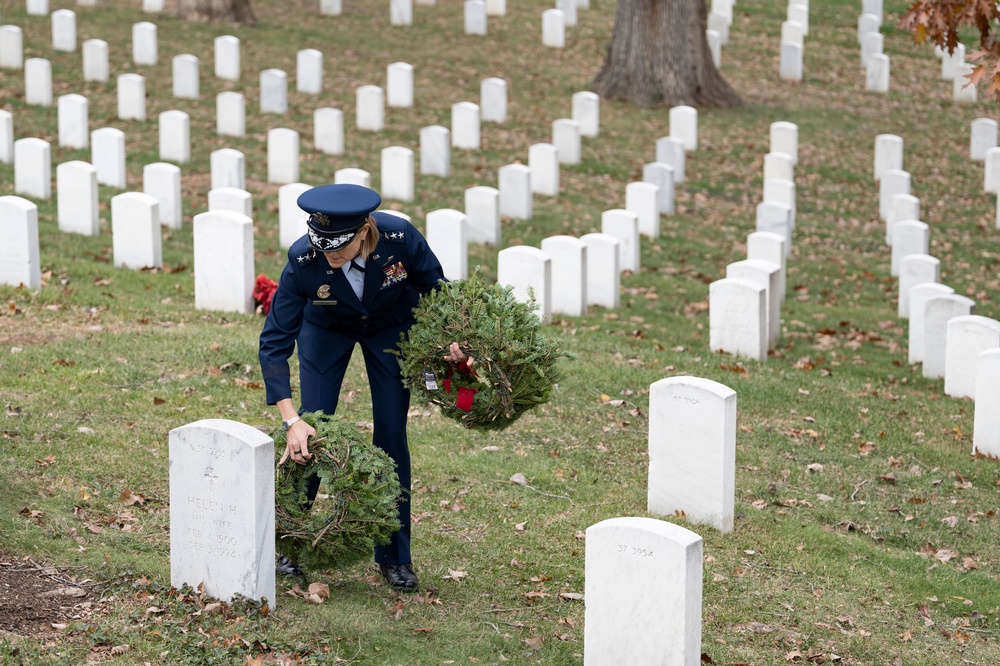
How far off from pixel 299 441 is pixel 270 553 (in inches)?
19.2

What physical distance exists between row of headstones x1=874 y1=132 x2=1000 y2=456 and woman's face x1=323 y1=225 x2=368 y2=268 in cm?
522

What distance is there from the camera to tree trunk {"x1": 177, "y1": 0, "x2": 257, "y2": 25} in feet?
74.2

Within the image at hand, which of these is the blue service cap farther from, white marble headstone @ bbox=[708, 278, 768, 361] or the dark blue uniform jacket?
white marble headstone @ bbox=[708, 278, 768, 361]

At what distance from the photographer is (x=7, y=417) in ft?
24.8

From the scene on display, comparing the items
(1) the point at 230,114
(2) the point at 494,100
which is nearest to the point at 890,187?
(2) the point at 494,100

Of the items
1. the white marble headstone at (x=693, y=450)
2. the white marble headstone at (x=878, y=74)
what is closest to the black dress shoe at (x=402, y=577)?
the white marble headstone at (x=693, y=450)

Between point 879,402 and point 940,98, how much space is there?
14749mm

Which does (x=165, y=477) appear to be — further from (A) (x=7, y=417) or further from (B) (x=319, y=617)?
(B) (x=319, y=617)

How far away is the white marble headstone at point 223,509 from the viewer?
533cm

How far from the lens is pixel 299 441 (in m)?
5.48

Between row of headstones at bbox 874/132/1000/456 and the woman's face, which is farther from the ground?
the woman's face

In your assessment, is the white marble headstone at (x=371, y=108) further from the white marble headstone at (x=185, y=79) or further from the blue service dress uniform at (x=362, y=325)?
the blue service dress uniform at (x=362, y=325)

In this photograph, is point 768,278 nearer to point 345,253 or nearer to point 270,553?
point 345,253

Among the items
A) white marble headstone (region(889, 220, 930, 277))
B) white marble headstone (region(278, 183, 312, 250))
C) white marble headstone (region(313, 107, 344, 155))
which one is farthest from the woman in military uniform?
white marble headstone (region(313, 107, 344, 155))
